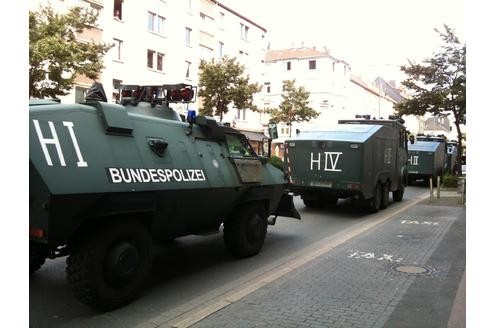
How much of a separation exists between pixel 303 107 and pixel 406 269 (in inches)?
1443

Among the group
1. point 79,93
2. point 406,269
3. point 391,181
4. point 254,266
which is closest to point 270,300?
point 254,266

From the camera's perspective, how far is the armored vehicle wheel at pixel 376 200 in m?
13.6

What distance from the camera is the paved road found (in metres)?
5.21

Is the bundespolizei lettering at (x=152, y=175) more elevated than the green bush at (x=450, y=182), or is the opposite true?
the bundespolizei lettering at (x=152, y=175)

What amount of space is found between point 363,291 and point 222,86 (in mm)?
26320

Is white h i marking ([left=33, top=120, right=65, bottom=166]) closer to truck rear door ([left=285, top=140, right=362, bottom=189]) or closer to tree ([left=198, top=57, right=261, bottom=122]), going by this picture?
truck rear door ([left=285, top=140, right=362, bottom=189])

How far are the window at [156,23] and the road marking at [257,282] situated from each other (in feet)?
82.0

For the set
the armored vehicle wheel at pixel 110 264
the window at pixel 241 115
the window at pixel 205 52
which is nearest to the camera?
the armored vehicle wheel at pixel 110 264

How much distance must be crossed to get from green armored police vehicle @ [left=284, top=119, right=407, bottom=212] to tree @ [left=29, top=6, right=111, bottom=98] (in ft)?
28.4

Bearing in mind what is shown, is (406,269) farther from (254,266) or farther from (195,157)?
(195,157)

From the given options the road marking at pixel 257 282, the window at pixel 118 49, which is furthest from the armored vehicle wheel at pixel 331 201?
the window at pixel 118 49

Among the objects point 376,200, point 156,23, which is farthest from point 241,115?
point 376,200

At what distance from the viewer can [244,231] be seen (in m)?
7.75

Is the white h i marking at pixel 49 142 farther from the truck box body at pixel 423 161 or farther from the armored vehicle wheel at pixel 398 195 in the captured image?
the truck box body at pixel 423 161
